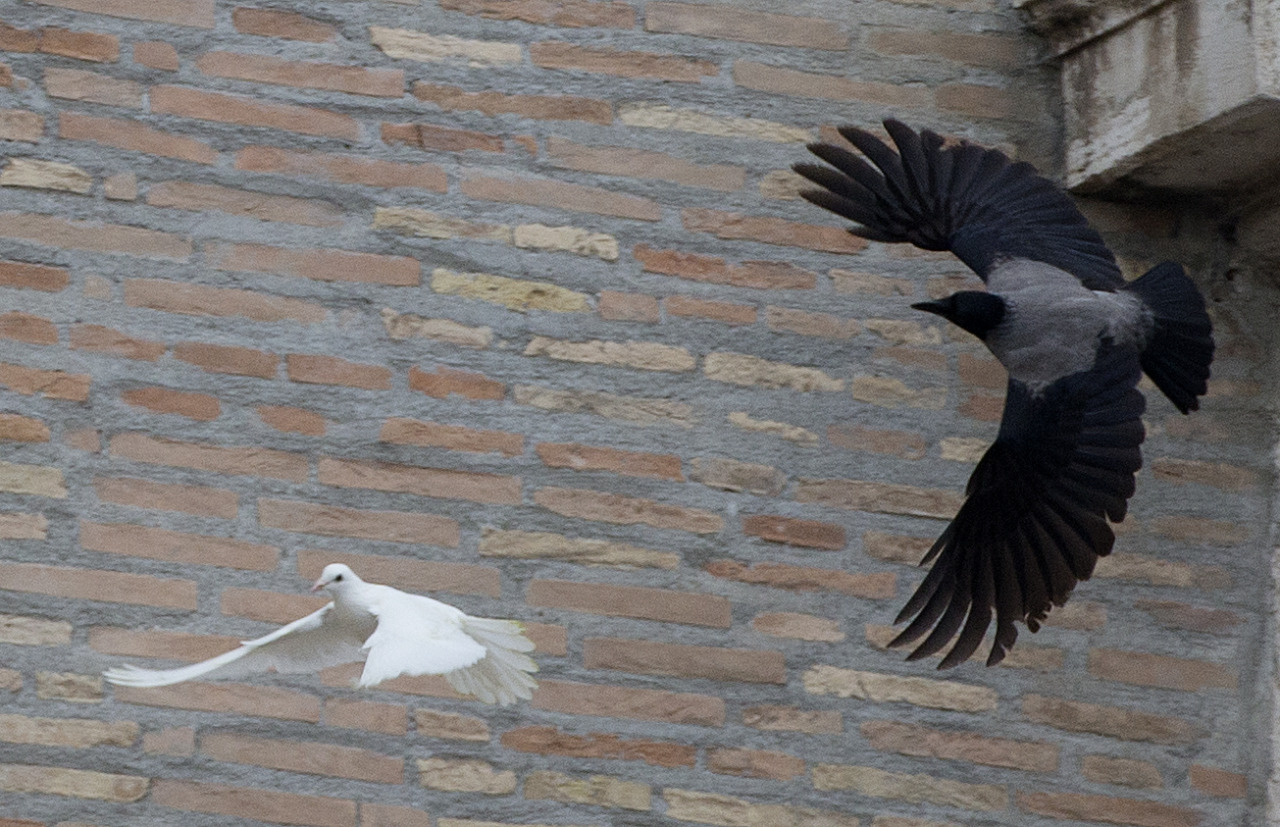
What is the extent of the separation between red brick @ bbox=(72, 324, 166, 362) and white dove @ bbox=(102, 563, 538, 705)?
533mm

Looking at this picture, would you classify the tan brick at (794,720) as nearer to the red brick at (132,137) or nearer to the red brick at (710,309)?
the red brick at (710,309)

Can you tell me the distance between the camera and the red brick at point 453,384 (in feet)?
11.7

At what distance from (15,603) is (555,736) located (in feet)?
3.08

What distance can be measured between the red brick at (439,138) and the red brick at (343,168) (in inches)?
1.7

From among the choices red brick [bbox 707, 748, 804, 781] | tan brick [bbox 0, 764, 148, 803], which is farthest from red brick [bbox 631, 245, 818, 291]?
tan brick [bbox 0, 764, 148, 803]

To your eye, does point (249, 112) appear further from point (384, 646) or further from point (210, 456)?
point (384, 646)

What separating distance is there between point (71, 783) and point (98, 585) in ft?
1.08

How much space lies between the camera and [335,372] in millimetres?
3527

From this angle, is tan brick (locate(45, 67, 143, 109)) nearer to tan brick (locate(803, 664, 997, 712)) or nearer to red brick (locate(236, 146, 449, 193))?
red brick (locate(236, 146, 449, 193))

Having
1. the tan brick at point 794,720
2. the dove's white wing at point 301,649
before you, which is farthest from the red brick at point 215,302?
the tan brick at point 794,720

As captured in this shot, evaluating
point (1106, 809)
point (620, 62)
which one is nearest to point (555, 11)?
point (620, 62)

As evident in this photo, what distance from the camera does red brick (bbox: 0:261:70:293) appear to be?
3455mm

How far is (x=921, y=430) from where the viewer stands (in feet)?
12.2

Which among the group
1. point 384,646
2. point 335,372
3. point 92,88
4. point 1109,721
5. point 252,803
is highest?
point 92,88
